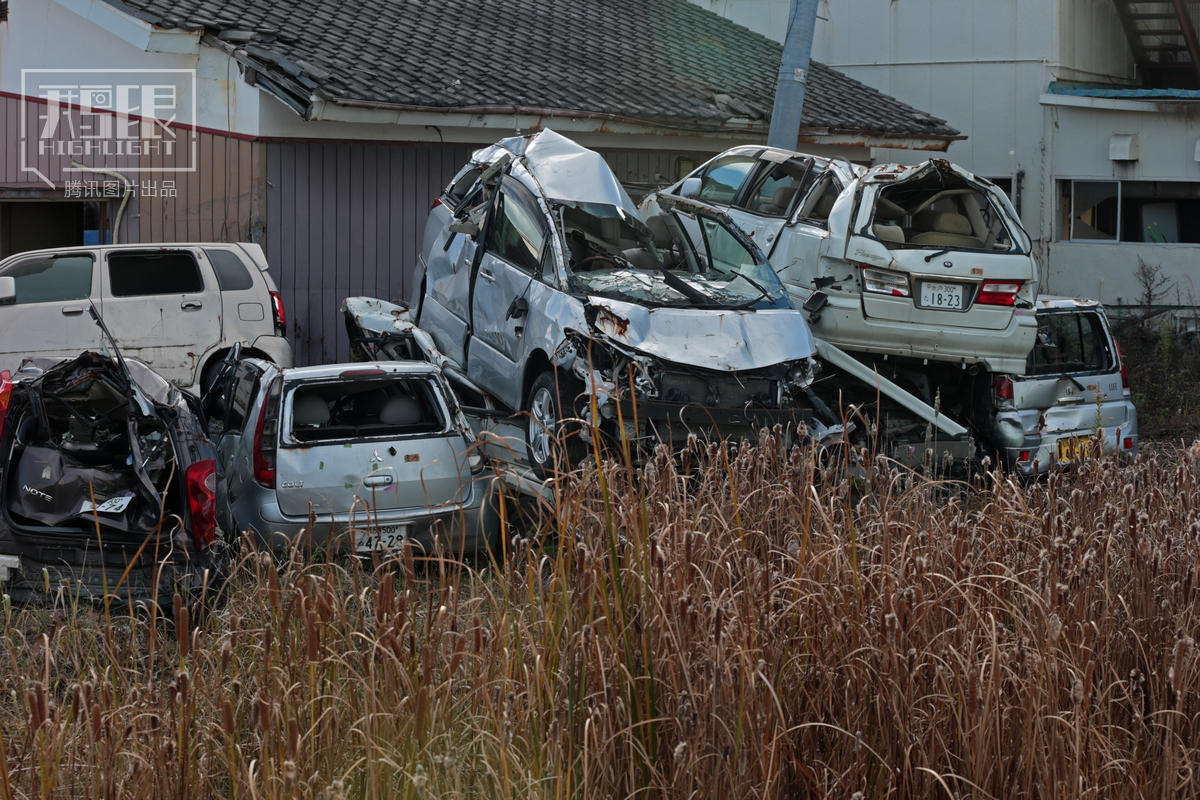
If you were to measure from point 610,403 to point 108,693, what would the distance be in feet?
14.7

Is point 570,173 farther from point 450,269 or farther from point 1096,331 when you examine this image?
point 1096,331

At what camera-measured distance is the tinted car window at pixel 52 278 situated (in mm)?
11500

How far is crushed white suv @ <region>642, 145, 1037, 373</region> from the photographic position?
9.62 meters

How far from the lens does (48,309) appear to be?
11453 millimetres

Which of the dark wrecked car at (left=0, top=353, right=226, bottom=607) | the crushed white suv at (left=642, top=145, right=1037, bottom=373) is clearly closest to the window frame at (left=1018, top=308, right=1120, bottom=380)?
the crushed white suv at (left=642, top=145, right=1037, bottom=373)

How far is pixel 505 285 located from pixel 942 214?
3681 mm

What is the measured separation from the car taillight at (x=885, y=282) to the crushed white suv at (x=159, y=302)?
550 centimetres

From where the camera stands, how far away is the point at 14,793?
3.74 metres

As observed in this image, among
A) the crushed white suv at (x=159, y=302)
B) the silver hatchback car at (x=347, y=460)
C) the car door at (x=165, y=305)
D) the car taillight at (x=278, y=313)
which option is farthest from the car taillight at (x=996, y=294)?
the car door at (x=165, y=305)

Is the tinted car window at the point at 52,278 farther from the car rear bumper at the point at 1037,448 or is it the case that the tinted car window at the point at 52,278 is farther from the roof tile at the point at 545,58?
the car rear bumper at the point at 1037,448

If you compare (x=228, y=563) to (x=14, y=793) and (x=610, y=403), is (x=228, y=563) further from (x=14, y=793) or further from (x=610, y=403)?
(x=14, y=793)

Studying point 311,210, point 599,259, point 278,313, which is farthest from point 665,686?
point 311,210

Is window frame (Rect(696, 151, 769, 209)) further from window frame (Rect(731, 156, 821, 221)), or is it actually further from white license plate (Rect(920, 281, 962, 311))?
white license plate (Rect(920, 281, 962, 311))

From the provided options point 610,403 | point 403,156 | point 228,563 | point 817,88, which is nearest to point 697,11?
point 817,88
